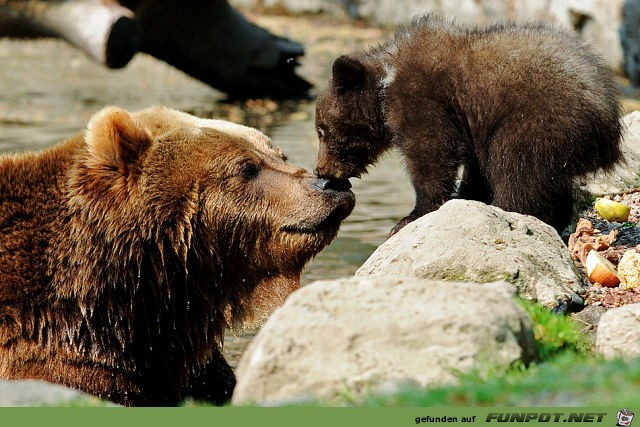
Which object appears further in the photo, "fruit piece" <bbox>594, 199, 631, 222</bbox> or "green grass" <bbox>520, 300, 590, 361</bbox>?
"fruit piece" <bbox>594, 199, 631, 222</bbox>

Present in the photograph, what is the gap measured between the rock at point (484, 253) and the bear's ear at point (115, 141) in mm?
1718

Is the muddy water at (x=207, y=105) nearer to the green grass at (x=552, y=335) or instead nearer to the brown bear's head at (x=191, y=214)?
the brown bear's head at (x=191, y=214)

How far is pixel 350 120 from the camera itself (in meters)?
8.99

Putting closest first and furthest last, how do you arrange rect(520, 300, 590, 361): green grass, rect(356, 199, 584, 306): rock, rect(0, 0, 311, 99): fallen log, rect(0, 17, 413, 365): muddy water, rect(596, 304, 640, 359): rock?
rect(596, 304, 640, 359): rock
rect(520, 300, 590, 361): green grass
rect(356, 199, 584, 306): rock
rect(0, 17, 413, 365): muddy water
rect(0, 0, 311, 99): fallen log

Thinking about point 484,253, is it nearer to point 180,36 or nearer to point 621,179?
point 621,179

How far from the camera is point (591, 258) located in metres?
7.00

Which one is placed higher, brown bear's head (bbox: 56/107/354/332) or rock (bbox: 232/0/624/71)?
brown bear's head (bbox: 56/107/354/332)

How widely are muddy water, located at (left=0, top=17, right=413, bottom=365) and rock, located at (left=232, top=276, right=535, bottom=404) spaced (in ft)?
10.3

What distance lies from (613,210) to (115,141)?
4296mm

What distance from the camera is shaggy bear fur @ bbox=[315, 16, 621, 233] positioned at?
727 cm

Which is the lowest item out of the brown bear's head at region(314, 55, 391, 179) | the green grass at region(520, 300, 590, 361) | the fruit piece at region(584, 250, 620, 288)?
the brown bear's head at region(314, 55, 391, 179)

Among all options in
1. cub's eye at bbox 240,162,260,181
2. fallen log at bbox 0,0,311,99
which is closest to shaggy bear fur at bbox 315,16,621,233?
cub's eye at bbox 240,162,260,181

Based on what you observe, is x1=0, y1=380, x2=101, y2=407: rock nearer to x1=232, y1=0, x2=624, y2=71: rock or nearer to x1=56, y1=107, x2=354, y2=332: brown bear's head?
x1=56, y1=107, x2=354, y2=332: brown bear's head

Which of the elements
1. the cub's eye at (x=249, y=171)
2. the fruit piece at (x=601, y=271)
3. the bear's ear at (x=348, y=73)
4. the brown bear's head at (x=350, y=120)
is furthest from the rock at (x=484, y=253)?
the bear's ear at (x=348, y=73)
